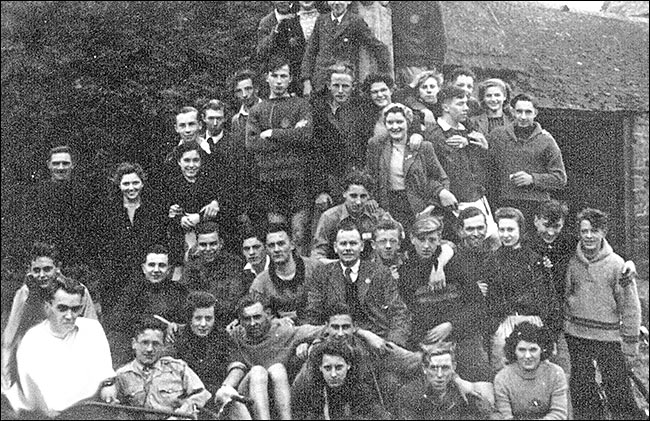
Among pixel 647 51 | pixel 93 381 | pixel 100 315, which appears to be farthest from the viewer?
pixel 647 51

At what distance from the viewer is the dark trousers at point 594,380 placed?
15.6 feet

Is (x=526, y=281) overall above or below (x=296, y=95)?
below

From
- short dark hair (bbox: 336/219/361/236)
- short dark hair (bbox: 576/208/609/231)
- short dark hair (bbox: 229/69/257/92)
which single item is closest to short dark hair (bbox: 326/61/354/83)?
short dark hair (bbox: 229/69/257/92)

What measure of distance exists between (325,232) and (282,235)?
0.28 meters

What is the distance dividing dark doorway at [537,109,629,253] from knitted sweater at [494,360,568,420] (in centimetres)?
143

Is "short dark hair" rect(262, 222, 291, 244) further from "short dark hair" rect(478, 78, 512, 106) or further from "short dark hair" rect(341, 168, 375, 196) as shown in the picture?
"short dark hair" rect(478, 78, 512, 106)

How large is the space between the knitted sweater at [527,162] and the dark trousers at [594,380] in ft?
3.17

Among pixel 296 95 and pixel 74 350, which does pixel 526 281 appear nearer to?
pixel 296 95

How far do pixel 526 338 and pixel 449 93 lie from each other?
64.9 inches

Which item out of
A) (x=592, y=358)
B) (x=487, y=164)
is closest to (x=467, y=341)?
(x=592, y=358)

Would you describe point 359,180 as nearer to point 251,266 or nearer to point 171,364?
point 251,266

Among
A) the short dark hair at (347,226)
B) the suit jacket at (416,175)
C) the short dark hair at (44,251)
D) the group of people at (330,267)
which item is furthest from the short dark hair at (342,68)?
the short dark hair at (44,251)

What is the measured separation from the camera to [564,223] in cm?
508

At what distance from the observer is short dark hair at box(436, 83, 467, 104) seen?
5184 millimetres
